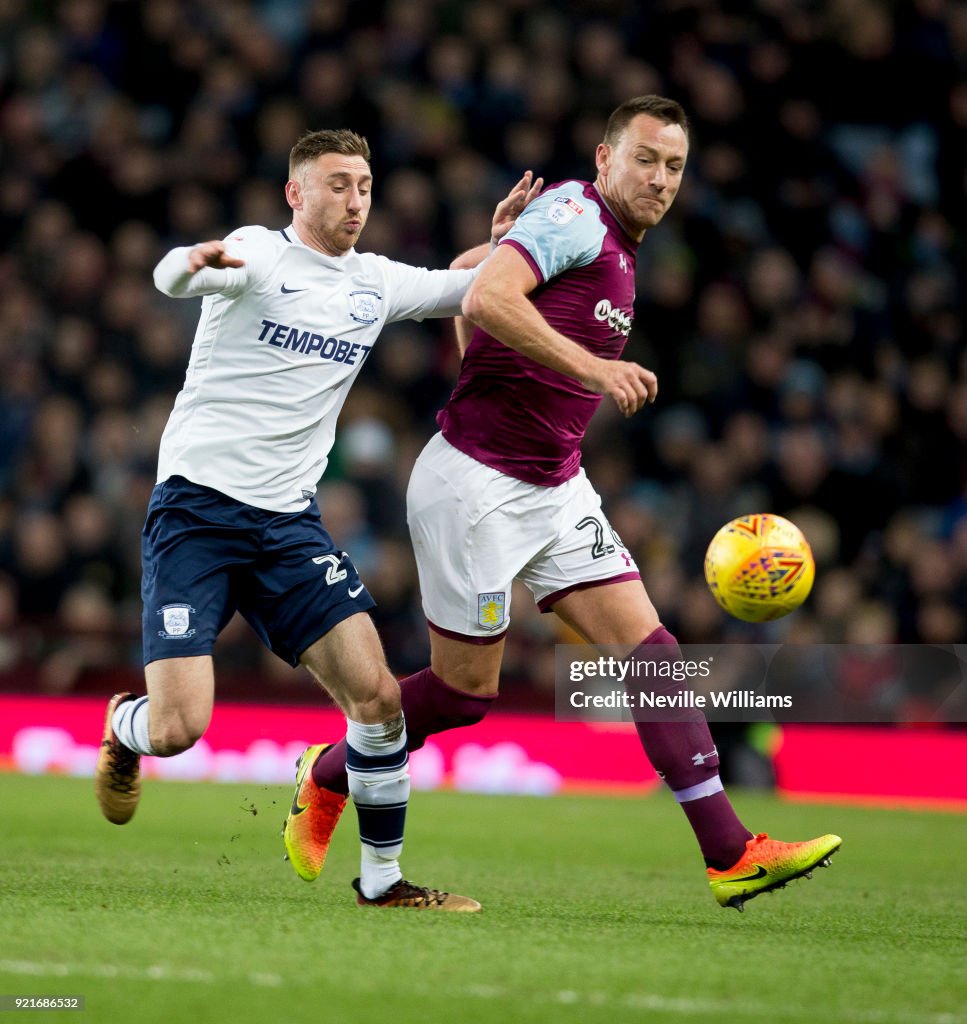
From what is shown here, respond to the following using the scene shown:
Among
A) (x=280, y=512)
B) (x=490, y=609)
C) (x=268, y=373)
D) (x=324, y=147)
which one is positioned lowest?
(x=490, y=609)

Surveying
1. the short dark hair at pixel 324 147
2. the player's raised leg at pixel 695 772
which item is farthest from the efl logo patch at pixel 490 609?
the short dark hair at pixel 324 147

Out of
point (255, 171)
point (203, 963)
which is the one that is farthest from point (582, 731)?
point (203, 963)

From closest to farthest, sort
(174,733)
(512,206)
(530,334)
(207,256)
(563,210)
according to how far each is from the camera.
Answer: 1. (207,256)
2. (530,334)
3. (174,733)
4. (563,210)
5. (512,206)

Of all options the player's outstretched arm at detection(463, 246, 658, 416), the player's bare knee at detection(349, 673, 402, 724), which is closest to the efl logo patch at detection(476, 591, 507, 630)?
the player's bare knee at detection(349, 673, 402, 724)

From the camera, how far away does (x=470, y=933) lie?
5.14 metres

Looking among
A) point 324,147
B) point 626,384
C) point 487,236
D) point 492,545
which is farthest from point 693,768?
point 487,236

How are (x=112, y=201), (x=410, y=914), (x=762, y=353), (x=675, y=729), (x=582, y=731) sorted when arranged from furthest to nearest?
(x=112, y=201) < (x=762, y=353) < (x=582, y=731) < (x=675, y=729) < (x=410, y=914)

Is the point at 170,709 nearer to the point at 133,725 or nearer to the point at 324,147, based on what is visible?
the point at 133,725

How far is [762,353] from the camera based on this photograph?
13.9 meters

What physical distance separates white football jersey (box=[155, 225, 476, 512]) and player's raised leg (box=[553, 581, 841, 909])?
114 cm

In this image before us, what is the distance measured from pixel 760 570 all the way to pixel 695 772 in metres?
0.82

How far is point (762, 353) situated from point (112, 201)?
563 centimetres

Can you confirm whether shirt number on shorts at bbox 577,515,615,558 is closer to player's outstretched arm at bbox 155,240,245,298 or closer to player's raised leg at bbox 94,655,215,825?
player's raised leg at bbox 94,655,215,825

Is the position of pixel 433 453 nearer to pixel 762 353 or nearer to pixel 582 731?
pixel 582 731
